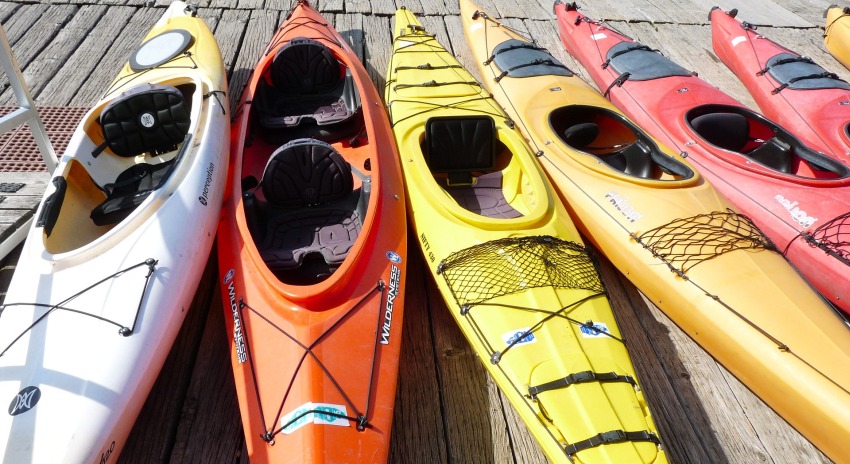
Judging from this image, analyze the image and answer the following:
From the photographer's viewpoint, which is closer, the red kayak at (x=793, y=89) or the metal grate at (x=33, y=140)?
the metal grate at (x=33, y=140)

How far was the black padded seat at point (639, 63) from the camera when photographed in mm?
3949

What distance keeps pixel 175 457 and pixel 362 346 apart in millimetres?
825

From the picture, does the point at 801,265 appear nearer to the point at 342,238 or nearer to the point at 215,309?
the point at 342,238

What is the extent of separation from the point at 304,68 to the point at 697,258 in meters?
2.82

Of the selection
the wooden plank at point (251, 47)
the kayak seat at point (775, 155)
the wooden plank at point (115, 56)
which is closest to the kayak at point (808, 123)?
the kayak seat at point (775, 155)

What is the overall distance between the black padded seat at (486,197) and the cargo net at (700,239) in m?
0.76

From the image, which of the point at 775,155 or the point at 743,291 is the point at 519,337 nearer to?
the point at 743,291

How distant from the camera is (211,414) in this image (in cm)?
217

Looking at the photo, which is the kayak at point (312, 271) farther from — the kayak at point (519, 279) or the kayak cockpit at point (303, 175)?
the kayak at point (519, 279)

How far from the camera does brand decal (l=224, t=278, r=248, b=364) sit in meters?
2.10

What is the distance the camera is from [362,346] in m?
2.10

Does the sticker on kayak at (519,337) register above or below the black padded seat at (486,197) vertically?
above

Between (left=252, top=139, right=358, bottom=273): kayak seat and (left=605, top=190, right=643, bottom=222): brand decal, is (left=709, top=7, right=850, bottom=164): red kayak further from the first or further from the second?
(left=252, top=139, right=358, bottom=273): kayak seat

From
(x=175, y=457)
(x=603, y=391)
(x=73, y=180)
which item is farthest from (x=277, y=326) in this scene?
(x=73, y=180)
